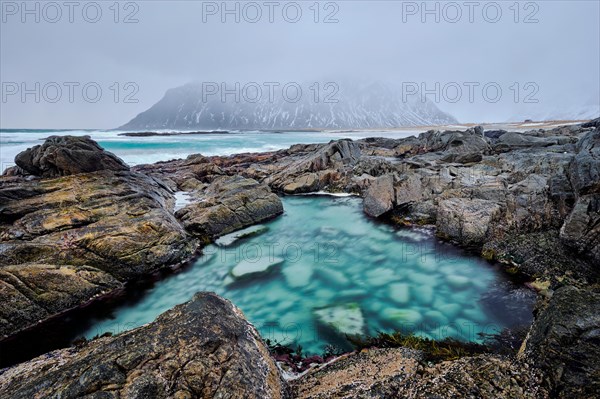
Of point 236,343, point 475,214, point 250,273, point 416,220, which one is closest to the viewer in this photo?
point 236,343

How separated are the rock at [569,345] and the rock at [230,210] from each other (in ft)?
42.2

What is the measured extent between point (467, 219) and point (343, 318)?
755 cm

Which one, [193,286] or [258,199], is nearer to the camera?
[193,286]

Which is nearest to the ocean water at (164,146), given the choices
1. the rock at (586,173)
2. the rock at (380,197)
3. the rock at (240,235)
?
the rock at (240,235)

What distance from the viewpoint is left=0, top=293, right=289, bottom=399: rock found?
374cm

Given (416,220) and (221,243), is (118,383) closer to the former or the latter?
(221,243)

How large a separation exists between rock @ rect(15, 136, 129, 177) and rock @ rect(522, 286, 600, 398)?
19.4 meters

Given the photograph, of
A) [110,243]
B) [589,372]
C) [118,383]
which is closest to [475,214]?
[589,372]

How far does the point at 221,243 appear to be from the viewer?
14.2 m

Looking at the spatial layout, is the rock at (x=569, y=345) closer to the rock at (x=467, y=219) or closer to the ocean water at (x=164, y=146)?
the rock at (x=467, y=219)

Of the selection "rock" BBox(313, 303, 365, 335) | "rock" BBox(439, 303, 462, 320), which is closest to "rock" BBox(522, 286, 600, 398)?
"rock" BBox(439, 303, 462, 320)

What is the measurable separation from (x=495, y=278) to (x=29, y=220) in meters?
16.7

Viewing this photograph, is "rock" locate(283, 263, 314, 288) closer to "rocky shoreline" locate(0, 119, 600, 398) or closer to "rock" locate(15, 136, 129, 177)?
"rocky shoreline" locate(0, 119, 600, 398)

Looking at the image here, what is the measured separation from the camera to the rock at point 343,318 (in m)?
8.18
